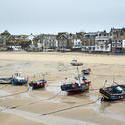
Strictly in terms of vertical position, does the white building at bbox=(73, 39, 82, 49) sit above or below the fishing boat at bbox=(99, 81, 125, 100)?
above

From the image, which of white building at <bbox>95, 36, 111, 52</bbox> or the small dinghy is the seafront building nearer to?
white building at <bbox>95, 36, 111, 52</bbox>

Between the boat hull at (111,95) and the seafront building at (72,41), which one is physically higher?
the seafront building at (72,41)

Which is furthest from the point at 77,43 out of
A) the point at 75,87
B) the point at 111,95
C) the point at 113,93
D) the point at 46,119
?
the point at 46,119

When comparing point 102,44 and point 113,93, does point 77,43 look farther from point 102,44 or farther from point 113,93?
point 113,93

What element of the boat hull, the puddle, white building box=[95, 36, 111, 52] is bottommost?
the puddle

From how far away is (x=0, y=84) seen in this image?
2981 centimetres

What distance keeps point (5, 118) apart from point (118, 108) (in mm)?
10330

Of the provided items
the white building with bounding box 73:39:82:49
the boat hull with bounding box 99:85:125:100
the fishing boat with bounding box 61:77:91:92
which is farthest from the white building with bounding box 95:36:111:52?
the boat hull with bounding box 99:85:125:100

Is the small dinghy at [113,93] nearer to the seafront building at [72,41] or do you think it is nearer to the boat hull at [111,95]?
the boat hull at [111,95]

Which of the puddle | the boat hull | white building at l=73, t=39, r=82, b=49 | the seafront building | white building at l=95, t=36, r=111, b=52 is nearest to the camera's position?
the puddle

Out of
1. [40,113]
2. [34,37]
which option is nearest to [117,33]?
[34,37]

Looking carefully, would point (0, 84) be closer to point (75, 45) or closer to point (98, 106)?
point (98, 106)

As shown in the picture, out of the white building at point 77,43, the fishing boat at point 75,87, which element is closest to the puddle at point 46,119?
the fishing boat at point 75,87

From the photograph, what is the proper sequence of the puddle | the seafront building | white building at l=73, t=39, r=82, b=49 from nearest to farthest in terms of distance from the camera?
1. the puddle
2. the seafront building
3. white building at l=73, t=39, r=82, b=49
